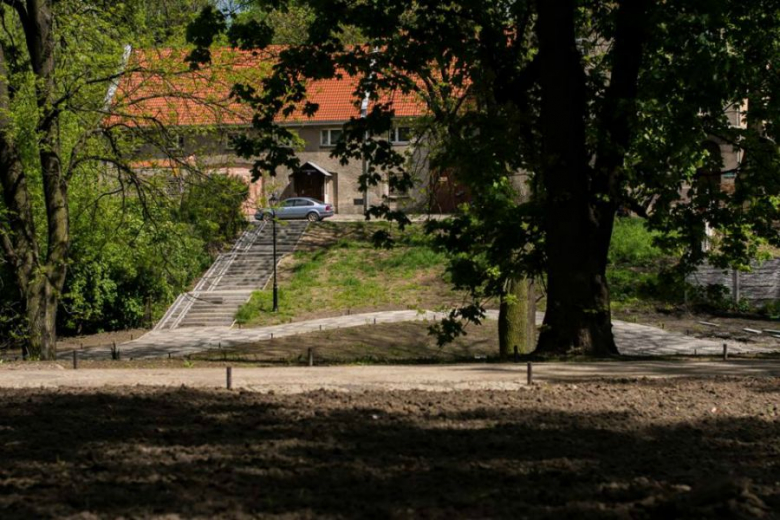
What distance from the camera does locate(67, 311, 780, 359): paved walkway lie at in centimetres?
2516

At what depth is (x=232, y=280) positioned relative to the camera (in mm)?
39156

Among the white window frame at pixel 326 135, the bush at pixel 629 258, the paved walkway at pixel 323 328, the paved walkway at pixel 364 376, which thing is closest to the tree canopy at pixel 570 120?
the paved walkway at pixel 364 376

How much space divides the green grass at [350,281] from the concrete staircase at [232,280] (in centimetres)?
77

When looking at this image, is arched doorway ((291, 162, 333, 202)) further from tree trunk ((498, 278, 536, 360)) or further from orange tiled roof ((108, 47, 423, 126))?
orange tiled roof ((108, 47, 423, 126))

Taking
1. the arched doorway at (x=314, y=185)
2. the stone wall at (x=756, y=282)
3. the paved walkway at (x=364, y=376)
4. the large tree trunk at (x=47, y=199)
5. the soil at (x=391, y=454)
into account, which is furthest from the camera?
the arched doorway at (x=314, y=185)

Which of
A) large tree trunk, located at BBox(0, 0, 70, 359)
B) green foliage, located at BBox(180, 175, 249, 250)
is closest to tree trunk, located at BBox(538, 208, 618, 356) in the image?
green foliage, located at BBox(180, 175, 249, 250)

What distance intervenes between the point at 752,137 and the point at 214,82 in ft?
29.4

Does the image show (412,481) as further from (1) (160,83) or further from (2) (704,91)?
(1) (160,83)

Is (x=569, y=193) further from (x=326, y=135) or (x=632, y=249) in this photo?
(x=326, y=135)

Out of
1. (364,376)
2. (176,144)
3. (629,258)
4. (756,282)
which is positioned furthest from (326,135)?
(364,376)

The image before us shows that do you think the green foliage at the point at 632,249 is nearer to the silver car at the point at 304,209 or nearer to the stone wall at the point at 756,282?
the stone wall at the point at 756,282

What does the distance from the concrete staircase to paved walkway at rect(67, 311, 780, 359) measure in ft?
4.98

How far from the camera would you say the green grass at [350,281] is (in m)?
35.0

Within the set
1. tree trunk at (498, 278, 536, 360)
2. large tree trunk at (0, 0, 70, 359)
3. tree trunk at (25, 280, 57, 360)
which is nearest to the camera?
tree trunk at (25, 280, 57, 360)
